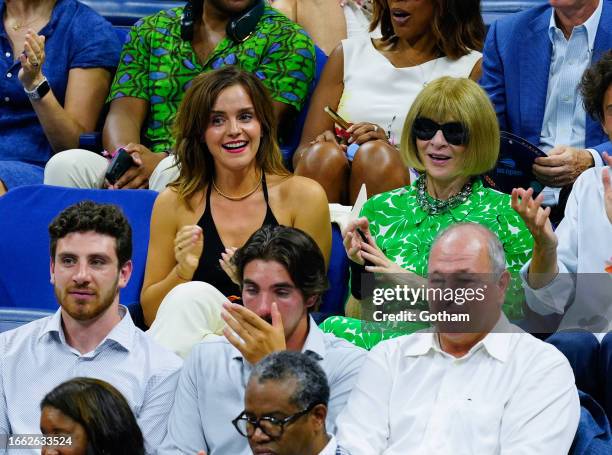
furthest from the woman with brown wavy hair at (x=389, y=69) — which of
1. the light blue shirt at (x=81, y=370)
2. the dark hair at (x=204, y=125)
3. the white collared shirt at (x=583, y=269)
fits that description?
the light blue shirt at (x=81, y=370)

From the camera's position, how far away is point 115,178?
3855 mm

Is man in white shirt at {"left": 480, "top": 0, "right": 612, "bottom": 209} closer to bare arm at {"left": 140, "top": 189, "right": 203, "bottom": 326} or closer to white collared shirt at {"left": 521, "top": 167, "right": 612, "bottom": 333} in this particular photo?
white collared shirt at {"left": 521, "top": 167, "right": 612, "bottom": 333}

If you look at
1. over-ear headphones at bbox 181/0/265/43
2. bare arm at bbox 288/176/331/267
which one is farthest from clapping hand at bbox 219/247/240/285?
over-ear headphones at bbox 181/0/265/43

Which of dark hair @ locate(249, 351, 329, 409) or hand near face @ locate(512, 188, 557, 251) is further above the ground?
hand near face @ locate(512, 188, 557, 251)

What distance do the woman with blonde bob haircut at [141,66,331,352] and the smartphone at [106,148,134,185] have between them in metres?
0.54

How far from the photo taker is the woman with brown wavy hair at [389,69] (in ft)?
12.2

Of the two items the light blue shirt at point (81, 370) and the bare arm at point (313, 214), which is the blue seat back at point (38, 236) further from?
the light blue shirt at point (81, 370)

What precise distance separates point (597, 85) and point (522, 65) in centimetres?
54

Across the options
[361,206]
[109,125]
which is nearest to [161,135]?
[109,125]

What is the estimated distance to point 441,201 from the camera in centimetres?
305

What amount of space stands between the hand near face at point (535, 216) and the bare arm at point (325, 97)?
4.01 ft

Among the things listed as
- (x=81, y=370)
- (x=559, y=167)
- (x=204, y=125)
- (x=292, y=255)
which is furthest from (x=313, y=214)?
(x=81, y=370)

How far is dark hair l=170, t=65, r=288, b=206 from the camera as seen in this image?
331cm

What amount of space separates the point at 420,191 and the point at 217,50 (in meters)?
1.18
